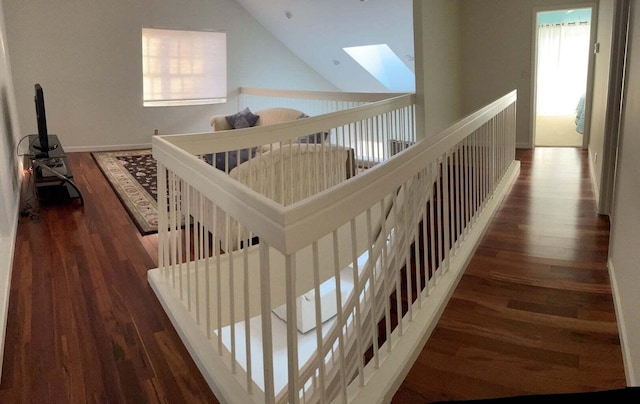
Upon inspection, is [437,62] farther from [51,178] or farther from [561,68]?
[561,68]

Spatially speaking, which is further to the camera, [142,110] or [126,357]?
[142,110]

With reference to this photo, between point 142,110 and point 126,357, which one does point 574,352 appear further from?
point 142,110

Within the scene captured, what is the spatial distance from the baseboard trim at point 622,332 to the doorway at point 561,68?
7.23 m

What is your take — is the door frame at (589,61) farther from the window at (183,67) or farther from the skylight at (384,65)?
the window at (183,67)

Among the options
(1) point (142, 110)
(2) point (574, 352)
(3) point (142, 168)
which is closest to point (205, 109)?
(1) point (142, 110)

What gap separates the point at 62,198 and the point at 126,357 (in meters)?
3.27

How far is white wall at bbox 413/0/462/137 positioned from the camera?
609 centimetres

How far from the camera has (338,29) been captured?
8430 millimetres

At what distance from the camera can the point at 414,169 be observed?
8.33 ft

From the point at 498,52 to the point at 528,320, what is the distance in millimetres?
5863

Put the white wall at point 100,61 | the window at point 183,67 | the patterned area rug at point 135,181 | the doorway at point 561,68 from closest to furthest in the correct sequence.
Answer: the patterned area rug at point 135,181, the white wall at point 100,61, the window at point 183,67, the doorway at point 561,68

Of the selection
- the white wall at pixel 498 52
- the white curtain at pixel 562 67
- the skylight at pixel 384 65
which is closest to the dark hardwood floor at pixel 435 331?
the white wall at pixel 498 52

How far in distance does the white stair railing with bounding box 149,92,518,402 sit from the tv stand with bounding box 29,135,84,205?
209cm

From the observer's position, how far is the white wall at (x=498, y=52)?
762 cm
